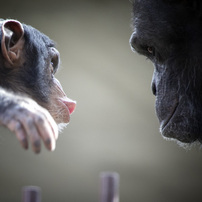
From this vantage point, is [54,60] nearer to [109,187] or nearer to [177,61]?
[177,61]

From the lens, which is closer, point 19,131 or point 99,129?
point 19,131

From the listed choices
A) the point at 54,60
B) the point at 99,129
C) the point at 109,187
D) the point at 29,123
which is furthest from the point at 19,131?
the point at 99,129

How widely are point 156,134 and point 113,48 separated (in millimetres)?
949

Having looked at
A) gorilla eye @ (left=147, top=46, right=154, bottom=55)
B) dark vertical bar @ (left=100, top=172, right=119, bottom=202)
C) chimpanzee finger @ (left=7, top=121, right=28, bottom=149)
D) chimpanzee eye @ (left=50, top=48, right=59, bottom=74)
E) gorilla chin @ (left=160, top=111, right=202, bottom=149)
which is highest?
chimpanzee finger @ (left=7, top=121, right=28, bottom=149)

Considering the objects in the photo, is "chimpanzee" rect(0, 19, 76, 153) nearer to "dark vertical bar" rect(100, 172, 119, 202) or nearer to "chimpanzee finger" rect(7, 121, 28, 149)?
"chimpanzee finger" rect(7, 121, 28, 149)

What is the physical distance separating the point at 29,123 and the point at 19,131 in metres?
0.04

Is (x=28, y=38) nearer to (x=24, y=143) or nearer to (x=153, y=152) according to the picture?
(x=24, y=143)

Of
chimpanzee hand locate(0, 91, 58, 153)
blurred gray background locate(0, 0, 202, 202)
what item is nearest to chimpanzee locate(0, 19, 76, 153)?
chimpanzee hand locate(0, 91, 58, 153)

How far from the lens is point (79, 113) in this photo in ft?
14.9

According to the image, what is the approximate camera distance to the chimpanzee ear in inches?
89.6

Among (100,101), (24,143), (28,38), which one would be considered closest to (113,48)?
(100,101)

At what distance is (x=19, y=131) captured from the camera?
135cm

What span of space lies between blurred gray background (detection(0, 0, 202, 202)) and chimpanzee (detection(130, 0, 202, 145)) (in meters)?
1.73

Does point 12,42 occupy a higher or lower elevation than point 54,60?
higher
